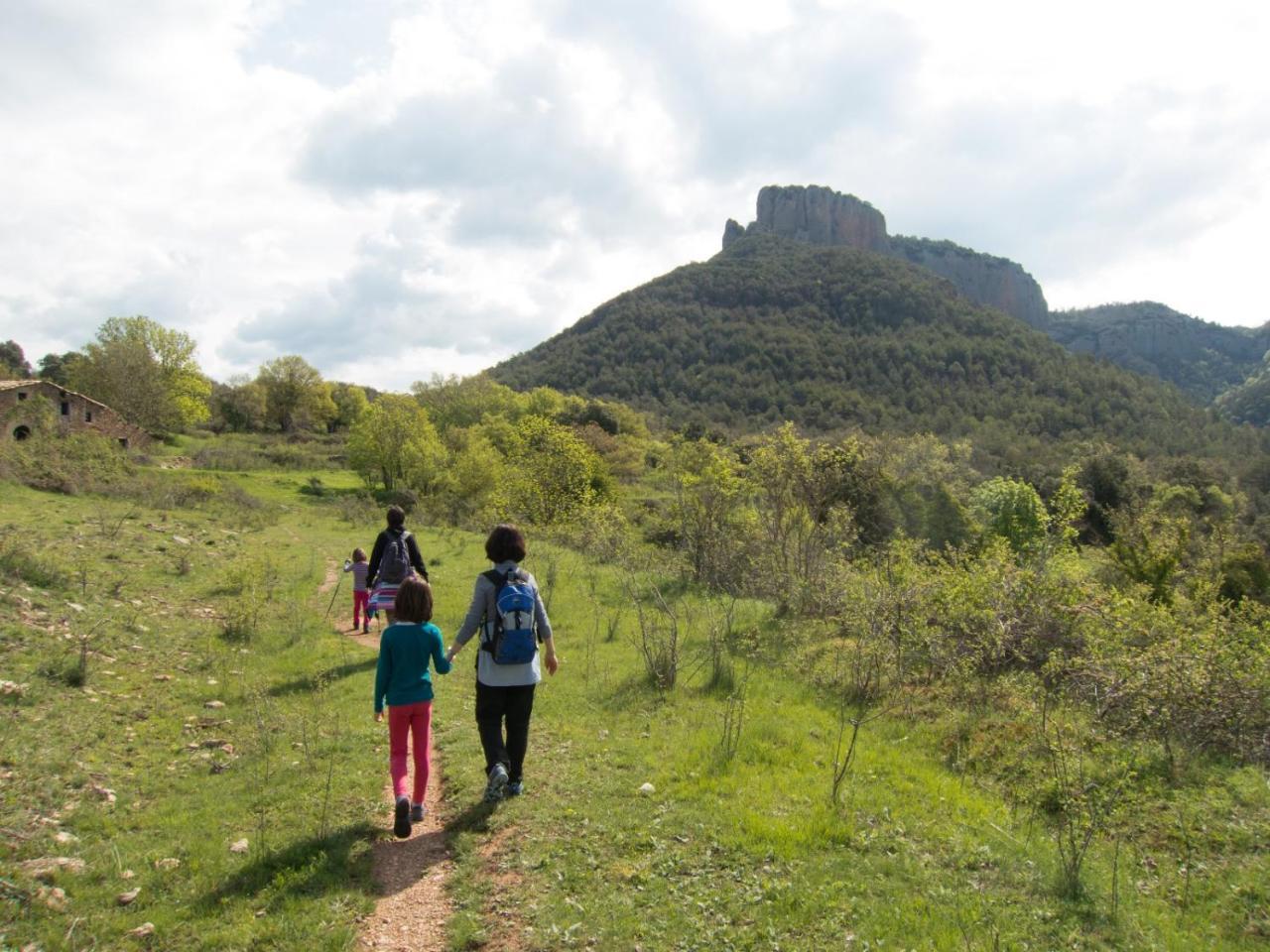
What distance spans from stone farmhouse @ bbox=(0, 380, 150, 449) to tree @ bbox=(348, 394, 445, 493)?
42.9ft

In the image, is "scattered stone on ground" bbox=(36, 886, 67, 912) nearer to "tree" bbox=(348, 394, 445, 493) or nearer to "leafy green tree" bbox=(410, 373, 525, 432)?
"tree" bbox=(348, 394, 445, 493)

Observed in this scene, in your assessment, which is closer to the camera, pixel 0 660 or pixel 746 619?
pixel 0 660

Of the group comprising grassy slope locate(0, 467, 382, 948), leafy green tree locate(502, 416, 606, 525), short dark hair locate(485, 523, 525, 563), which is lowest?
grassy slope locate(0, 467, 382, 948)

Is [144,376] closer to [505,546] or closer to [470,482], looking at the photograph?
[470,482]

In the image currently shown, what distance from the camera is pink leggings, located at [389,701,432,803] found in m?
5.29

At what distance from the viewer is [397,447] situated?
45375 millimetres

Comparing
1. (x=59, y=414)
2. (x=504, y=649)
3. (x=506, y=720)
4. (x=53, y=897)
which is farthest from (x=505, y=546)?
(x=59, y=414)

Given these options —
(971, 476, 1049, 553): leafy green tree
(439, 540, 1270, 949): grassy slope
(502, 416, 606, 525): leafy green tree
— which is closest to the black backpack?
(439, 540, 1270, 949): grassy slope

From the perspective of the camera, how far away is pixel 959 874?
5293mm

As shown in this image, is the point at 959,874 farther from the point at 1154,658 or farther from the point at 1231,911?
the point at 1154,658

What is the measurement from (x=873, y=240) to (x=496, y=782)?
589 feet

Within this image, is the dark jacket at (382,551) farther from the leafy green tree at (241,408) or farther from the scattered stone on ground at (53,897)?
the leafy green tree at (241,408)

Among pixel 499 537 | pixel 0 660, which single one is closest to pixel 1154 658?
pixel 499 537

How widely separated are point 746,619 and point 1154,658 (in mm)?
7499
